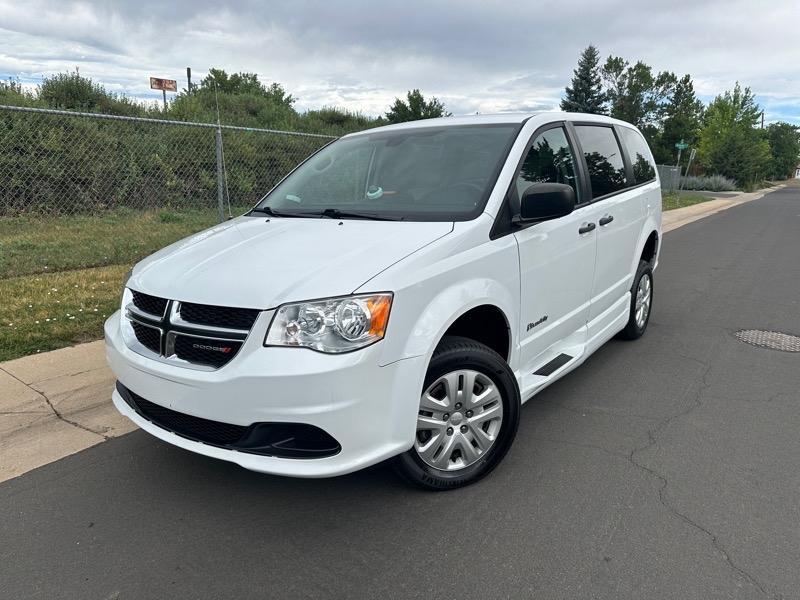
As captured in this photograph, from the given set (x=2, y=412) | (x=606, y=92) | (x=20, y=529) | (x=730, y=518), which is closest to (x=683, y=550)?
(x=730, y=518)

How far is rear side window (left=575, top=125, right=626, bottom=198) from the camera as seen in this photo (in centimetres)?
427

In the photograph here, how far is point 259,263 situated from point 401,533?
138 cm

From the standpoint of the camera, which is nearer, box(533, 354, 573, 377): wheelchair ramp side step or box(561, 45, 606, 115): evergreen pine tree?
box(533, 354, 573, 377): wheelchair ramp side step

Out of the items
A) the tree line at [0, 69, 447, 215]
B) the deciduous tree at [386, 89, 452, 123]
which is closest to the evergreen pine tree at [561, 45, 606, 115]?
the deciduous tree at [386, 89, 452, 123]

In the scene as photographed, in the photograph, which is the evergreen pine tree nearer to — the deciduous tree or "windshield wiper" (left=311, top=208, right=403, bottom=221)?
the deciduous tree

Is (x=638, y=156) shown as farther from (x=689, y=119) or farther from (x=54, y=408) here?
(x=689, y=119)

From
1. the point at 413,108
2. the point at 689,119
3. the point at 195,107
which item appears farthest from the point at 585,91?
the point at 195,107

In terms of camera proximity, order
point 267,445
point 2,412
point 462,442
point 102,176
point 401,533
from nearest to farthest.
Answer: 1. point 267,445
2. point 401,533
3. point 462,442
4. point 2,412
5. point 102,176

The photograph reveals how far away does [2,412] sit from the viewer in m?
3.72

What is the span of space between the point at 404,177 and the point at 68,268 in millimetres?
5297

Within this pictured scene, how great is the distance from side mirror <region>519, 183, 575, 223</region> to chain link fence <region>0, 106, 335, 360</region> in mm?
3801

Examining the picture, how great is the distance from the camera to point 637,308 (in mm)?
5336

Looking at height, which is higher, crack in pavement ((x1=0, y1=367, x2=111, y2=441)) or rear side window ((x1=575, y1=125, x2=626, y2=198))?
rear side window ((x1=575, y1=125, x2=626, y2=198))

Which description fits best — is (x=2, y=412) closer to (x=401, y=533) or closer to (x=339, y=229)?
(x=339, y=229)
